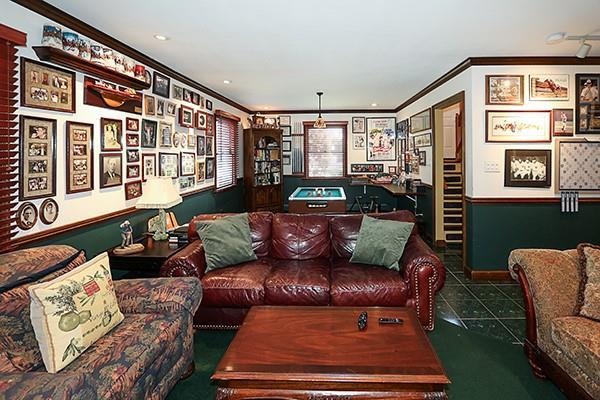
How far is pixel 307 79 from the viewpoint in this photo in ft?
18.7

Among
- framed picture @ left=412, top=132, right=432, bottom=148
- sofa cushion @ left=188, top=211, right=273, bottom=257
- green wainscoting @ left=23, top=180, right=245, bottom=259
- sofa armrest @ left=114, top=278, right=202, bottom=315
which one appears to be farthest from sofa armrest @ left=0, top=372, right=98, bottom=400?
framed picture @ left=412, top=132, right=432, bottom=148

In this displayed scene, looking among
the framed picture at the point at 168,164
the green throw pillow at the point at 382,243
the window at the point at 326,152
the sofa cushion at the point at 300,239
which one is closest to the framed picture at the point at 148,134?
the framed picture at the point at 168,164

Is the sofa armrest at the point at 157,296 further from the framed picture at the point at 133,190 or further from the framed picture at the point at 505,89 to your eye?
the framed picture at the point at 505,89

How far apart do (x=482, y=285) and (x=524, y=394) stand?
2.24 m

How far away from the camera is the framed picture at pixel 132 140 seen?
4027 millimetres

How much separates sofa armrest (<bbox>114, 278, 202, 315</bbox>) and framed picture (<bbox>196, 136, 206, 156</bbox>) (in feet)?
12.0

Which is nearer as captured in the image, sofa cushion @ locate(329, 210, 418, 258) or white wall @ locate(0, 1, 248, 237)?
white wall @ locate(0, 1, 248, 237)

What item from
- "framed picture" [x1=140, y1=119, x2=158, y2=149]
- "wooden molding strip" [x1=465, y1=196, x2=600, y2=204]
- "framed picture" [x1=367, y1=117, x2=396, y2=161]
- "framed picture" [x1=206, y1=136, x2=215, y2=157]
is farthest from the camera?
"framed picture" [x1=367, y1=117, x2=396, y2=161]

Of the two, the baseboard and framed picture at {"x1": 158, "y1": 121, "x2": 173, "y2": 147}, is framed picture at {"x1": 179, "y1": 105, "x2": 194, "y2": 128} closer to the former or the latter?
framed picture at {"x1": 158, "y1": 121, "x2": 173, "y2": 147}

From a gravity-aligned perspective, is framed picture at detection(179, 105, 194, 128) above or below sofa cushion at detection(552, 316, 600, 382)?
Result: above

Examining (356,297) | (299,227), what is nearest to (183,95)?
(299,227)

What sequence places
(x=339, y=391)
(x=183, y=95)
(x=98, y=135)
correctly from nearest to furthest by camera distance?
1. (x=339, y=391)
2. (x=98, y=135)
3. (x=183, y=95)

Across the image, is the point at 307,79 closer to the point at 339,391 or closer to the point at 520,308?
the point at 520,308

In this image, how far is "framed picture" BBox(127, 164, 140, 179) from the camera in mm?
4082
